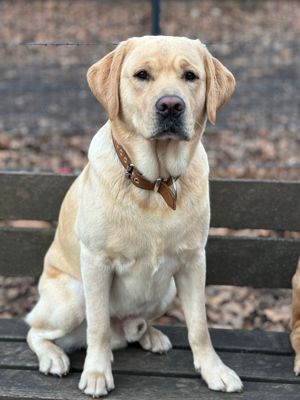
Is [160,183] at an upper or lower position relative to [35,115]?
upper

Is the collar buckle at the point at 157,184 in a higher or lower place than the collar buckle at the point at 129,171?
lower

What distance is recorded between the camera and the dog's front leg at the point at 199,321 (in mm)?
2881

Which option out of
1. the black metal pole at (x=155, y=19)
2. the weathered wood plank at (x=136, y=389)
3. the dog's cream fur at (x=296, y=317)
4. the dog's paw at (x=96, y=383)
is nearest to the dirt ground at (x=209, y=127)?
the black metal pole at (x=155, y=19)

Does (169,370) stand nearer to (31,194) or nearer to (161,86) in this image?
(31,194)

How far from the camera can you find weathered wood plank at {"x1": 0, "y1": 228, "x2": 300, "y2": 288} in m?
3.44

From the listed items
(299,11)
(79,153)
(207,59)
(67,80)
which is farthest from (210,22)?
(207,59)

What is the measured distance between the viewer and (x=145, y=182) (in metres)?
2.80

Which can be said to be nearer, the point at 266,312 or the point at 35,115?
the point at 266,312

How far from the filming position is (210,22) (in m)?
11.9

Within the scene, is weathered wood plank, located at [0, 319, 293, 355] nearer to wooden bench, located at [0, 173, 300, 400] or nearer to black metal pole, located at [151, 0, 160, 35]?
wooden bench, located at [0, 173, 300, 400]

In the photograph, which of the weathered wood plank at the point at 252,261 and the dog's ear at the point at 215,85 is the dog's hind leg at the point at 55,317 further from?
the dog's ear at the point at 215,85

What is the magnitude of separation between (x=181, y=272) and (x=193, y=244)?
0.17 metres

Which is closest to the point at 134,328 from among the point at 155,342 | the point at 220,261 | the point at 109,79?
the point at 155,342

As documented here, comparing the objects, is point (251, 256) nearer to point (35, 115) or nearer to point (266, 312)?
point (266, 312)
